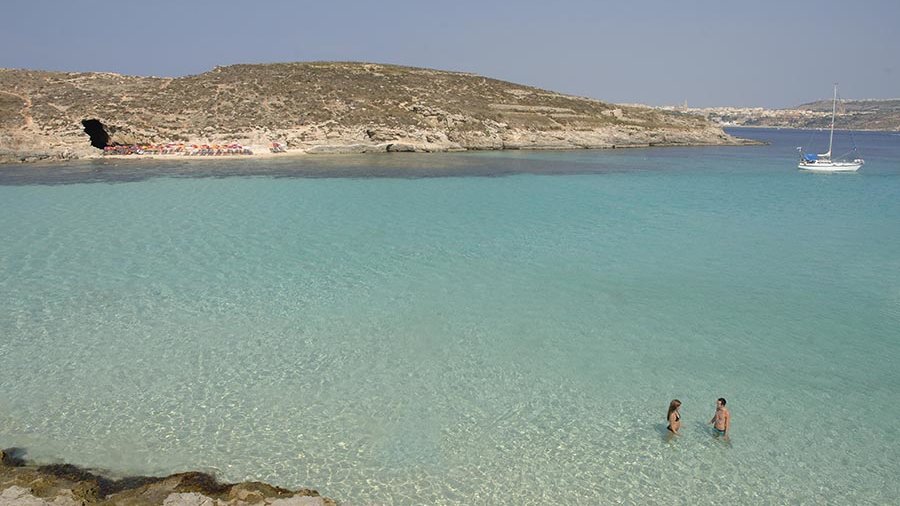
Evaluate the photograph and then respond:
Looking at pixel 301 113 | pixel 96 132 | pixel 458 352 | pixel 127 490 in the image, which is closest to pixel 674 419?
pixel 458 352

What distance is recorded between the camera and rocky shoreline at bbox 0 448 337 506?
700cm

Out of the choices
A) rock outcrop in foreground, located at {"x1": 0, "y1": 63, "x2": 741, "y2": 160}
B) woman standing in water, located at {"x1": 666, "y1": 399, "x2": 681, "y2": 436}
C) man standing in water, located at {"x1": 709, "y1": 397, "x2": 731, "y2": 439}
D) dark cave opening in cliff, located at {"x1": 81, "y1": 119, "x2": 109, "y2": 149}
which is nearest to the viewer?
man standing in water, located at {"x1": 709, "y1": 397, "x2": 731, "y2": 439}

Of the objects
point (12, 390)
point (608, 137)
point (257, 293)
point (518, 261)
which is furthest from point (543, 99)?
point (12, 390)

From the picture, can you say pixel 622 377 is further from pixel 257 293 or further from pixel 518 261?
pixel 257 293

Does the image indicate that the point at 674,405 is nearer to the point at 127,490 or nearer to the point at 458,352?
the point at 458,352

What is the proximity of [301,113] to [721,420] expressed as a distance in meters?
54.8

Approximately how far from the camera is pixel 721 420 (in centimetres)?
884

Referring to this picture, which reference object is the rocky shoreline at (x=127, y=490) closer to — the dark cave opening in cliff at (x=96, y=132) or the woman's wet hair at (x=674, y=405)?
the woman's wet hair at (x=674, y=405)

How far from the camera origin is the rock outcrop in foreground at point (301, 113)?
48.8 m

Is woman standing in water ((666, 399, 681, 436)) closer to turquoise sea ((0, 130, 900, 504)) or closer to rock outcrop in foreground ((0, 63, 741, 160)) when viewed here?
turquoise sea ((0, 130, 900, 504))

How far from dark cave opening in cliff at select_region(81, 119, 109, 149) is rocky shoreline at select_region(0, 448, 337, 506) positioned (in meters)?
49.2

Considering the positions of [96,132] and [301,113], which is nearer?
[96,132]

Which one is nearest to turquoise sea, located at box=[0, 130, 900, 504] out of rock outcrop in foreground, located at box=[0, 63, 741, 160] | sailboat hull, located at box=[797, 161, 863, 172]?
sailboat hull, located at box=[797, 161, 863, 172]

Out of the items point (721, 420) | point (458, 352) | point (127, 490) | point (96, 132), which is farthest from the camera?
point (96, 132)
